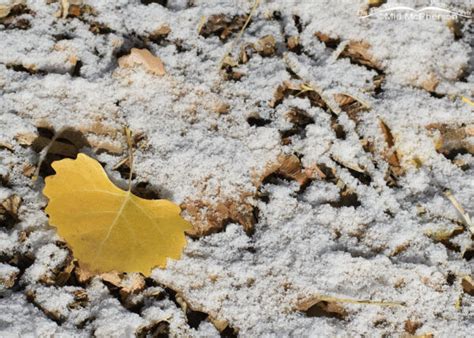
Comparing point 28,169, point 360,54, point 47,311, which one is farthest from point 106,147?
point 360,54

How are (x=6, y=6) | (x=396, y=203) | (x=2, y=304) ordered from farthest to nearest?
(x=6, y=6) → (x=396, y=203) → (x=2, y=304)

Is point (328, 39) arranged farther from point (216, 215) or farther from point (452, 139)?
point (216, 215)

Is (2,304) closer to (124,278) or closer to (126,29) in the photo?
(124,278)

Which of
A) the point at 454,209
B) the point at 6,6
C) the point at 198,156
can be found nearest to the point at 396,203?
the point at 454,209

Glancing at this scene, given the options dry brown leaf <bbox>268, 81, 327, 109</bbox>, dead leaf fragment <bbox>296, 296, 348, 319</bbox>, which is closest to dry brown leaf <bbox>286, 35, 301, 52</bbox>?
dry brown leaf <bbox>268, 81, 327, 109</bbox>

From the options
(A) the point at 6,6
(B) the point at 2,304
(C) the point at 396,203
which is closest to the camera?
(B) the point at 2,304

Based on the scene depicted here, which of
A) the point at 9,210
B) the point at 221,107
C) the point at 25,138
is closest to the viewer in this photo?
the point at 9,210

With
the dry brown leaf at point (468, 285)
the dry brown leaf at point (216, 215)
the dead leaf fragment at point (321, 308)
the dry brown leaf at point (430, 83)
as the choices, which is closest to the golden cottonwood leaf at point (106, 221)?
the dry brown leaf at point (216, 215)

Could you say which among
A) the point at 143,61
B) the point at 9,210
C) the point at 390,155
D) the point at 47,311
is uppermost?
the point at 143,61
